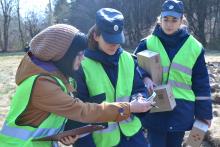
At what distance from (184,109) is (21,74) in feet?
6.34

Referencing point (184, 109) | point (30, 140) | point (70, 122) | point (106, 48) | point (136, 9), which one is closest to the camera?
point (30, 140)

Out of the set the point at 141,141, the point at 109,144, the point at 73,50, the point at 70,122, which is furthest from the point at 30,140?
the point at 141,141

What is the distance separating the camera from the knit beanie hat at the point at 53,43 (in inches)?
105

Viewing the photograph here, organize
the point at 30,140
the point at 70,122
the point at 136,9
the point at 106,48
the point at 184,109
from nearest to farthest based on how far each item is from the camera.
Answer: the point at 30,140 → the point at 70,122 → the point at 106,48 → the point at 184,109 → the point at 136,9

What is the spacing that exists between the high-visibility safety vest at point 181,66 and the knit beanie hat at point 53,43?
159 cm

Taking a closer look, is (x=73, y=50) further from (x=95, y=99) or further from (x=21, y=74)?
(x=95, y=99)

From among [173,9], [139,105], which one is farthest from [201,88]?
[139,105]

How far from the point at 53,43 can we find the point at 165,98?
5.30 ft

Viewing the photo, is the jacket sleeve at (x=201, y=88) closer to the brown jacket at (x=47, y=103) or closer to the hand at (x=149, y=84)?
the hand at (x=149, y=84)

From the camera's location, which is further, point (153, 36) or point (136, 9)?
point (136, 9)

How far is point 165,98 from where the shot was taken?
4.02 m

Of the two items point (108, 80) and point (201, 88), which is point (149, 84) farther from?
point (108, 80)

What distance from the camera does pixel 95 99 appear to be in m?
3.29

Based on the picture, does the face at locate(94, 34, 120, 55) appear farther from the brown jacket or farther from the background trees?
the background trees
